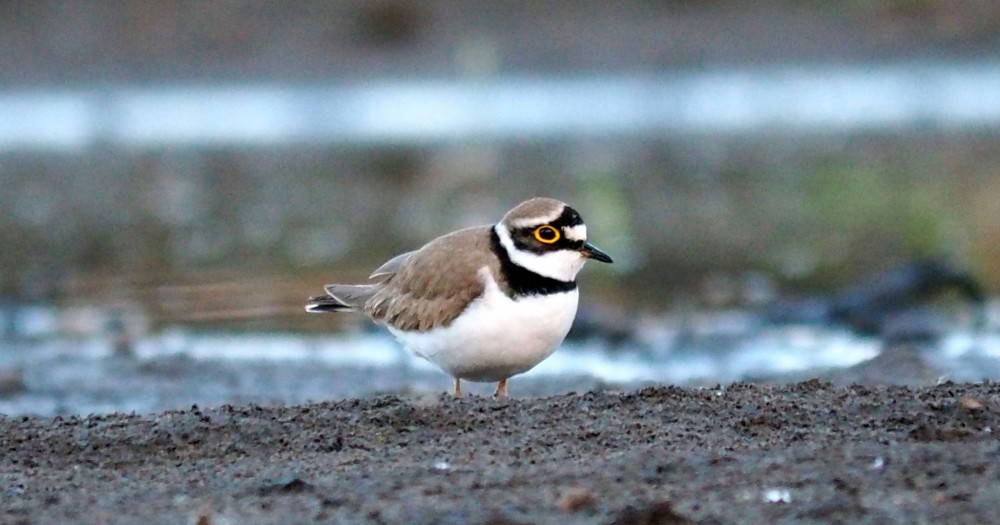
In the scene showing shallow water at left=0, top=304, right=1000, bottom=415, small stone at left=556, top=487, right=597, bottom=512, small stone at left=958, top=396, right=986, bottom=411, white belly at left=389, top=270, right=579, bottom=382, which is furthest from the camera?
shallow water at left=0, top=304, right=1000, bottom=415

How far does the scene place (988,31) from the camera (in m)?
26.4

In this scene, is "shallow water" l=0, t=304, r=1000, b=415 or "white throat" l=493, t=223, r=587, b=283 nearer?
"white throat" l=493, t=223, r=587, b=283

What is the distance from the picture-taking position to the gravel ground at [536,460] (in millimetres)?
4973

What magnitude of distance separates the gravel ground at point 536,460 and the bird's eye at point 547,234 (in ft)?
3.08

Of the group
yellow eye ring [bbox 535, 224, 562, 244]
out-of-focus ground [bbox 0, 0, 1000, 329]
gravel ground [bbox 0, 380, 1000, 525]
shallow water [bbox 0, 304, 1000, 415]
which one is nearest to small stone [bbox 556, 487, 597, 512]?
gravel ground [bbox 0, 380, 1000, 525]

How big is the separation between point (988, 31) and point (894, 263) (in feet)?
42.9

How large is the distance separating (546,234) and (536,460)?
1.95 m

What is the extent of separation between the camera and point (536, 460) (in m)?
5.64

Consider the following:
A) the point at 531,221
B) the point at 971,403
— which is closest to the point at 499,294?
the point at 531,221

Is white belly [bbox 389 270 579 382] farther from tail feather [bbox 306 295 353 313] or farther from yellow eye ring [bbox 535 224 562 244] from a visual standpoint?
tail feather [bbox 306 295 353 313]

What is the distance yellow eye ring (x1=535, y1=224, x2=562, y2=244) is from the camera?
742 cm

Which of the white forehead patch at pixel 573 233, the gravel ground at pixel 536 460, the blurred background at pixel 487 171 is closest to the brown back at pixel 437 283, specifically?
the white forehead patch at pixel 573 233

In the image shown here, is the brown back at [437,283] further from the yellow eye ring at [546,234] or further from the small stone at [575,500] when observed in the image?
the small stone at [575,500]

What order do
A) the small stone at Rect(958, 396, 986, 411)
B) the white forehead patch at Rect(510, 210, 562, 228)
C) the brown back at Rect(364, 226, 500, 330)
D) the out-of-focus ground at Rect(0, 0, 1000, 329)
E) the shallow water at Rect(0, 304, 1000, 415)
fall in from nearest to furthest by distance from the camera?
the small stone at Rect(958, 396, 986, 411) → the brown back at Rect(364, 226, 500, 330) → the white forehead patch at Rect(510, 210, 562, 228) → the shallow water at Rect(0, 304, 1000, 415) → the out-of-focus ground at Rect(0, 0, 1000, 329)
